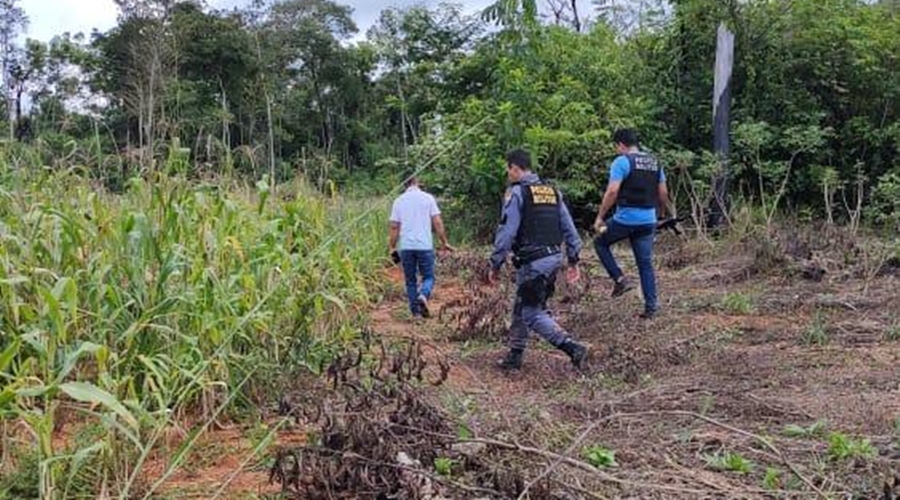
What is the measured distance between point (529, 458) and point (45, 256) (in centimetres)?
197

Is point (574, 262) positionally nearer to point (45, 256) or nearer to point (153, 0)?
point (45, 256)

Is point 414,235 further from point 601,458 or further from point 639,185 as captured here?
point 601,458

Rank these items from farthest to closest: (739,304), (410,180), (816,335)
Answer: (739,304) < (410,180) < (816,335)

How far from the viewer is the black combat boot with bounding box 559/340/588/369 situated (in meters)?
4.96

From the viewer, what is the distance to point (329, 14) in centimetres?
3350

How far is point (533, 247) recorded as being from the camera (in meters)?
5.00

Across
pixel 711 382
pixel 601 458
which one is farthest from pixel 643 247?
pixel 601 458

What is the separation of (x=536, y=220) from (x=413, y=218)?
90.1 inches

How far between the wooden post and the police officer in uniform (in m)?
6.81

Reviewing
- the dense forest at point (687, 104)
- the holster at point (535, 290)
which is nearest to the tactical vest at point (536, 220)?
the holster at point (535, 290)

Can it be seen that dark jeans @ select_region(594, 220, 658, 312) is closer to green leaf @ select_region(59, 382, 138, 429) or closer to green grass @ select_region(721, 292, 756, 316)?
green grass @ select_region(721, 292, 756, 316)

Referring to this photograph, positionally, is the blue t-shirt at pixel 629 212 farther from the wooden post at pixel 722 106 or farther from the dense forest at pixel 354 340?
the wooden post at pixel 722 106

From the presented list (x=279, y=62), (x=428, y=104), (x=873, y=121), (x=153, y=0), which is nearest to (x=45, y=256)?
(x=873, y=121)

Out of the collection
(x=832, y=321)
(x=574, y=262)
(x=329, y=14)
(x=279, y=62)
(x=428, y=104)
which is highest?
(x=329, y=14)
